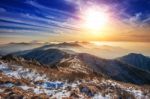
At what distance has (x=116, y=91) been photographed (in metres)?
90.4

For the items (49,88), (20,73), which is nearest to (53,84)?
(49,88)

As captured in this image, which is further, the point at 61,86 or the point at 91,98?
the point at 61,86

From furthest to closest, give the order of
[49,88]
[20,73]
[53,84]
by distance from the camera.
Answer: [20,73]
[53,84]
[49,88]

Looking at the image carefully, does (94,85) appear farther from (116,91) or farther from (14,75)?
(14,75)

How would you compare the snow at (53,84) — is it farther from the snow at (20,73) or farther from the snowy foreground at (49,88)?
the snow at (20,73)

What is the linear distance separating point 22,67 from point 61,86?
29.1m

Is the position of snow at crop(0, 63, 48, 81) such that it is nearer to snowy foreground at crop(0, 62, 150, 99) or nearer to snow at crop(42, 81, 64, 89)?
snowy foreground at crop(0, 62, 150, 99)

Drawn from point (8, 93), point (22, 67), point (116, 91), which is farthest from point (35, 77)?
point (116, 91)

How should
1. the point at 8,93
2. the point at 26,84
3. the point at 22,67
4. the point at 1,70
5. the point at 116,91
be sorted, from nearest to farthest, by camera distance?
the point at 8,93
the point at 26,84
the point at 116,91
the point at 1,70
the point at 22,67

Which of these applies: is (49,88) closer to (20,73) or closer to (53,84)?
(53,84)

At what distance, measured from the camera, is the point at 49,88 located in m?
82.8

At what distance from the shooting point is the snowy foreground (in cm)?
7433

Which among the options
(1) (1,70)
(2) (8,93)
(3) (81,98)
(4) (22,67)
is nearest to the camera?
(2) (8,93)

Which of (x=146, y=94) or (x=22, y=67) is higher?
(x=22, y=67)
